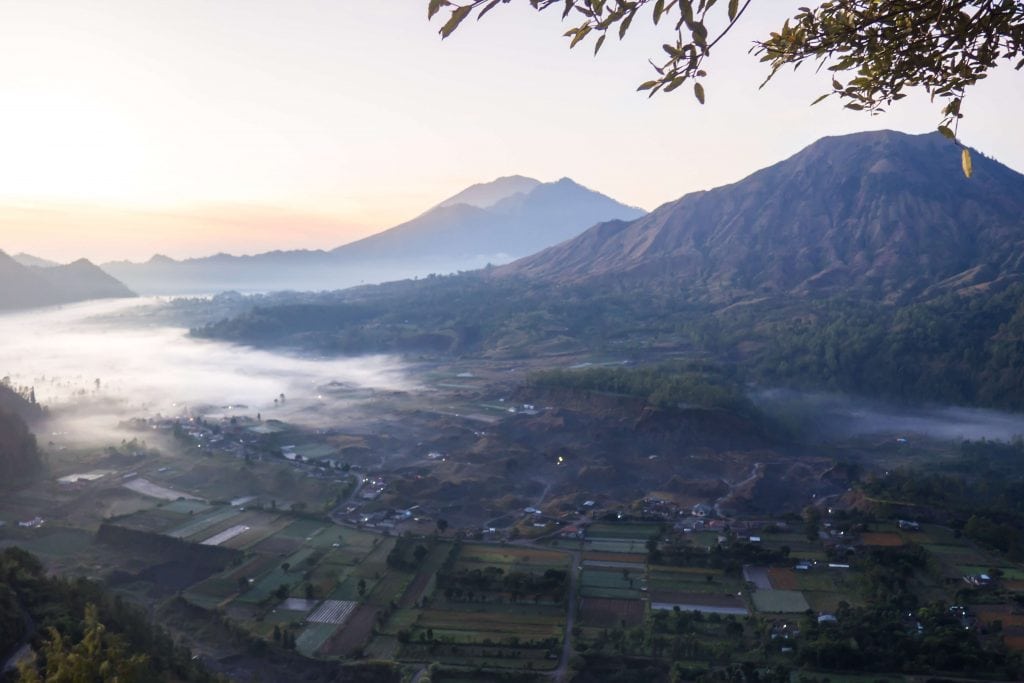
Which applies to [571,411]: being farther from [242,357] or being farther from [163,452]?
[242,357]

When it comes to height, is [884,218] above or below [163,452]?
above

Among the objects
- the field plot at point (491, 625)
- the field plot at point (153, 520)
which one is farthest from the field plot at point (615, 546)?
the field plot at point (153, 520)

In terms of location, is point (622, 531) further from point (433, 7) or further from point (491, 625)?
point (433, 7)

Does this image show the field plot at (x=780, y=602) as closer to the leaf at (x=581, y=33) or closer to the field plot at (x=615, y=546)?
the field plot at (x=615, y=546)

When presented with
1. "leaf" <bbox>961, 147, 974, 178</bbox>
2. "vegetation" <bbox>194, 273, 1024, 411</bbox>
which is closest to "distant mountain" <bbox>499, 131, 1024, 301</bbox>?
"vegetation" <bbox>194, 273, 1024, 411</bbox>

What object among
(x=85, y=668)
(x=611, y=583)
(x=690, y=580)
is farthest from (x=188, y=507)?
(x=85, y=668)

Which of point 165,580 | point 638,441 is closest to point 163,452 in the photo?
point 165,580
